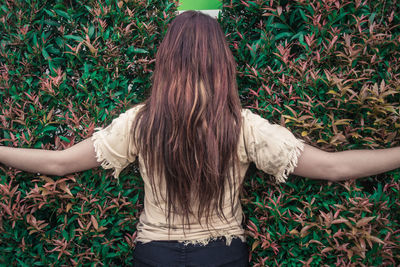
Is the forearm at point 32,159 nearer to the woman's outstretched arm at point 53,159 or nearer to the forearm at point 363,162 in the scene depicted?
the woman's outstretched arm at point 53,159

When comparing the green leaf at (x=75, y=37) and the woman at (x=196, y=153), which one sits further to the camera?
the green leaf at (x=75, y=37)

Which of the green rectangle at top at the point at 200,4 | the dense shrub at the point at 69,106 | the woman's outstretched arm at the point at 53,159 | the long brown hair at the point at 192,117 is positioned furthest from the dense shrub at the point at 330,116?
the woman's outstretched arm at the point at 53,159

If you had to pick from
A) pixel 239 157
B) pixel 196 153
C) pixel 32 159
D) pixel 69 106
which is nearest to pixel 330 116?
pixel 239 157

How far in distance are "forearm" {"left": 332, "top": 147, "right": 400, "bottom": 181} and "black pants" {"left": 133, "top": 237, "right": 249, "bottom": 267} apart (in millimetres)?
703

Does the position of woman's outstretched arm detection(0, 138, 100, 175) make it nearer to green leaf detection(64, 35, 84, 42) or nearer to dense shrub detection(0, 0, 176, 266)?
dense shrub detection(0, 0, 176, 266)

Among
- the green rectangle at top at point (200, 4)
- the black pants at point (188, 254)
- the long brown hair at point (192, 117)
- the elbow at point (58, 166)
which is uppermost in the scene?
the green rectangle at top at point (200, 4)

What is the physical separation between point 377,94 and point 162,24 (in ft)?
4.41

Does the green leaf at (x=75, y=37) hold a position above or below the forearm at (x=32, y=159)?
above

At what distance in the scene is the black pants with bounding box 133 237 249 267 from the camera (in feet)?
5.24

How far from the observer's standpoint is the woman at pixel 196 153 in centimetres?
149

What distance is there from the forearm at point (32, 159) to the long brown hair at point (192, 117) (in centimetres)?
54

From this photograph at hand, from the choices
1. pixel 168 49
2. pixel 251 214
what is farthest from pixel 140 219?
pixel 168 49

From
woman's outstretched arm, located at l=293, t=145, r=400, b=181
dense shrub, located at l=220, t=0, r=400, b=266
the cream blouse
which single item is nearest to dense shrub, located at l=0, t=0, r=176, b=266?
the cream blouse

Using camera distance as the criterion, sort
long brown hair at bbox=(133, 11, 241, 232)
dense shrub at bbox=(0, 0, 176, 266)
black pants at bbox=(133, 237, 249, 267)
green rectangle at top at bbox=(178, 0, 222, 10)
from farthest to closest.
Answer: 1. green rectangle at top at bbox=(178, 0, 222, 10)
2. dense shrub at bbox=(0, 0, 176, 266)
3. black pants at bbox=(133, 237, 249, 267)
4. long brown hair at bbox=(133, 11, 241, 232)
